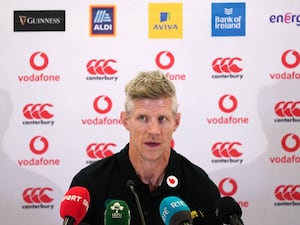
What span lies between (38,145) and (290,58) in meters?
2.08

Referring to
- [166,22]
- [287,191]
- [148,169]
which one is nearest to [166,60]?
[166,22]

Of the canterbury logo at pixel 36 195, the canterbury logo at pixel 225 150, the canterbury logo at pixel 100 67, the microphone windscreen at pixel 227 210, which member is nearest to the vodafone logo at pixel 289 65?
the canterbury logo at pixel 225 150

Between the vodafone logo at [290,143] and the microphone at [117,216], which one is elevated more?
the microphone at [117,216]

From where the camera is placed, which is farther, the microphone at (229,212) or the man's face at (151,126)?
the man's face at (151,126)

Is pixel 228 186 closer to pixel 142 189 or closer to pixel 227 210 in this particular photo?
pixel 142 189

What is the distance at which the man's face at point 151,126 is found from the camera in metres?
1.81

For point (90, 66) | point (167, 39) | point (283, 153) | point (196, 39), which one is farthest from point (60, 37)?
point (283, 153)

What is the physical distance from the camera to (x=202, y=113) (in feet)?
11.0

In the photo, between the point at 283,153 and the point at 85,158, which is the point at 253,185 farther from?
the point at 85,158

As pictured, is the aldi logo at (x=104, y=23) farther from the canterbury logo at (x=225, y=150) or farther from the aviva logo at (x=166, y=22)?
the canterbury logo at (x=225, y=150)

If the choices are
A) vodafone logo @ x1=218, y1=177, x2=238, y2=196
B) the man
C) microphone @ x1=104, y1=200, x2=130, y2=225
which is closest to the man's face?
the man

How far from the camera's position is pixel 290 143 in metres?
3.36

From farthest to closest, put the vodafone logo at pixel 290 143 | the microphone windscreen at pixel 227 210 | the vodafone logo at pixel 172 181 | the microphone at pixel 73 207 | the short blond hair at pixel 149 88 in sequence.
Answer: the vodafone logo at pixel 290 143, the vodafone logo at pixel 172 181, the short blond hair at pixel 149 88, the microphone windscreen at pixel 227 210, the microphone at pixel 73 207

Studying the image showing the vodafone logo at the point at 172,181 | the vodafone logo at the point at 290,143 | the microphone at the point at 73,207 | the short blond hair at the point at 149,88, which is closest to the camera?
the microphone at the point at 73,207
